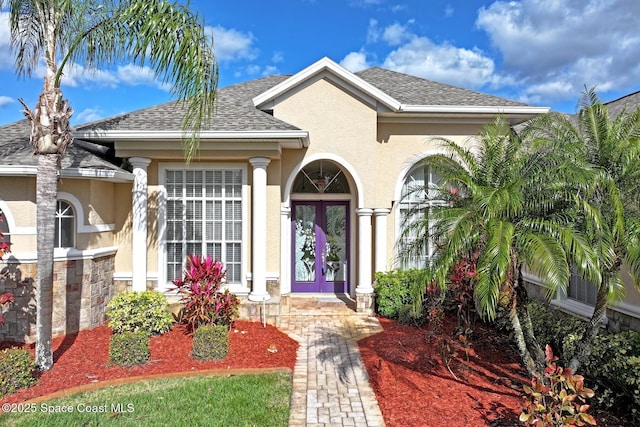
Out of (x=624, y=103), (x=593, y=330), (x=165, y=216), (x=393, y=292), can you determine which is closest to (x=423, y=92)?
(x=624, y=103)

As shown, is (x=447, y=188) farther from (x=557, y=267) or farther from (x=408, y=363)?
(x=408, y=363)

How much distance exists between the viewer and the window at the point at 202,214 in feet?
32.6

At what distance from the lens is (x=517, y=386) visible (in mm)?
6340

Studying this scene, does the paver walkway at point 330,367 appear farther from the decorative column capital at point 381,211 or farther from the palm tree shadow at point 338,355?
the decorative column capital at point 381,211

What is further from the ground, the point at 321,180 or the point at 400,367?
the point at 321,180

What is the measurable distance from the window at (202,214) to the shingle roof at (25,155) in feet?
5.17

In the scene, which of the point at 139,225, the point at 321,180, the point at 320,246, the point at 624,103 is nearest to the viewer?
the point at 139,225

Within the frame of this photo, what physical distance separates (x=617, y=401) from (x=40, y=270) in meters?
9.24

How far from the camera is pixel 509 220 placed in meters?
5.14

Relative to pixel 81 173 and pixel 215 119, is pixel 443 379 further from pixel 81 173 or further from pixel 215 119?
pixel 81 173

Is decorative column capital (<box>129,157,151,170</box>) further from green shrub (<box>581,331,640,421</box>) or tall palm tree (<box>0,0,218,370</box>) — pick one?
green shrub (<box>581,331,640,421</box>)

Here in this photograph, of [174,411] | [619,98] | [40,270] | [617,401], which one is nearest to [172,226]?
[40,270]

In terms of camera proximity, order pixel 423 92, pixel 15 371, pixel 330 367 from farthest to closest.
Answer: pixel 423 92, pixel 330 367, pixel 15 371

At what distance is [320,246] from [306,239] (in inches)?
19.8
